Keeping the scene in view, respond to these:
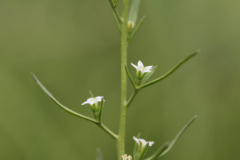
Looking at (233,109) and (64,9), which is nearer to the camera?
(233,109)

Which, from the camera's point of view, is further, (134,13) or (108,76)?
(108,76)

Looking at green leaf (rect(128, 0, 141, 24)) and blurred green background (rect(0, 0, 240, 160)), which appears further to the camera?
blurred green background (rect(0, 0, 240, 160))

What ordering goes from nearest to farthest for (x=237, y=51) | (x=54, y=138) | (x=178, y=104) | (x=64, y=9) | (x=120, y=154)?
(x=120, y=154)
(x=54, y=138)
(x=178, y=104)
(x=237, y=51)
(x=64, y=9)

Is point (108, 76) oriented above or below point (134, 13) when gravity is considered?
below

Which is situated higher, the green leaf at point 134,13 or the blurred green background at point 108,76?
the green leaf at point 134,13

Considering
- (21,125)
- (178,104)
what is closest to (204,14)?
(178,104)

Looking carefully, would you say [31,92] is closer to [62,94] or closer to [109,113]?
[62,94]

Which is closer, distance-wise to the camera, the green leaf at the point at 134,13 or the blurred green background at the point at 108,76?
the green leaf at the point at 134,13

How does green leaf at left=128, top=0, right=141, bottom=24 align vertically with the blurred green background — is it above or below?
above
